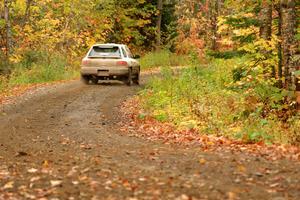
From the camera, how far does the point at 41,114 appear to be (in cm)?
1477

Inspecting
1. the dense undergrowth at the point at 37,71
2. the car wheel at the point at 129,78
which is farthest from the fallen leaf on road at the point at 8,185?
the car wheel at the point at 129,78

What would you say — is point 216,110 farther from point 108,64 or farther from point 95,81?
point 95,81

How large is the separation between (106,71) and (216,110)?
896cm

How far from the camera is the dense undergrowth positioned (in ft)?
76.4

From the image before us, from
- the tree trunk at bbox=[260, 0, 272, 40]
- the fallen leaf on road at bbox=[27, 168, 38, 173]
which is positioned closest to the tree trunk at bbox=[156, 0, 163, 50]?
the tree trunk at bbox=[260, 0, 272, 40]

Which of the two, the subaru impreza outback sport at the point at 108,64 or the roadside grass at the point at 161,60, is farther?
the roadside grass at the point at 161,60

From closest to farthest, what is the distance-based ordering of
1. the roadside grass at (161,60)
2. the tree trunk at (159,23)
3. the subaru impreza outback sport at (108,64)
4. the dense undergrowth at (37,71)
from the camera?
1. the subaru impreza outback sport at (108,64)
2. the dense undergrowth at (37,71)
3. the roadside grass at (161,60)
4. the tree trunk at (159,23)

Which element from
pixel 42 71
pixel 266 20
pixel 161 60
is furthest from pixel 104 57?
pixel 161 60

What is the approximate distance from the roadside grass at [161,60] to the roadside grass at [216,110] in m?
14.2

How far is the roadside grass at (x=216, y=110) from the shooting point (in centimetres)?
1081

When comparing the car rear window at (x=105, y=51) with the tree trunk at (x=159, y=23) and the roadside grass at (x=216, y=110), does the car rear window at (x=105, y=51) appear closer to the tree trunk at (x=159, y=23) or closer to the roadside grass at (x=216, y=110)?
the roadside grass at (x=216, y=110)

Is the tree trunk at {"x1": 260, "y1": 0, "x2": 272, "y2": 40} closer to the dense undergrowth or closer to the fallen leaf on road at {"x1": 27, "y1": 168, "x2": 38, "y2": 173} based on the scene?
the fallen leaf on road at {"x1": 27, "y1": 168, "x2": 38, "y2": 173}

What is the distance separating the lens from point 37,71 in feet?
81.7

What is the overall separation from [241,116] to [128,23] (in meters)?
25.6
